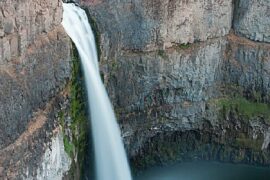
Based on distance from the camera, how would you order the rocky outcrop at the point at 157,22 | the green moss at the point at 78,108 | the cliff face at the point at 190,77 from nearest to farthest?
the green moss at the point at 78,108 < the rocky outcrop at the point at 157,22 < the cliff face at the point at 190,77

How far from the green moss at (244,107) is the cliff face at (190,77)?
4cm

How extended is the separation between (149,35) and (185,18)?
1.55 meters

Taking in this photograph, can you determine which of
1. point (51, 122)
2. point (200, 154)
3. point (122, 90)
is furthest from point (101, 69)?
point (200, 154)

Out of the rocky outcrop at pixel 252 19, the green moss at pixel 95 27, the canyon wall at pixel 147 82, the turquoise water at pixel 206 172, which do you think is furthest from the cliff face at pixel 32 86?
the rocky outcrop at pixel 252 19

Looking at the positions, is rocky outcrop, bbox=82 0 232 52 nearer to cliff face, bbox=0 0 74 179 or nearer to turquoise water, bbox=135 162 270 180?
cliff face, bbox=0 0 74 179

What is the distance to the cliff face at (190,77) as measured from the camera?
21.1 meters

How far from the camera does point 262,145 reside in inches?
941

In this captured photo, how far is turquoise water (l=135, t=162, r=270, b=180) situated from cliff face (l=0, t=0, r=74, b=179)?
19.2 feet

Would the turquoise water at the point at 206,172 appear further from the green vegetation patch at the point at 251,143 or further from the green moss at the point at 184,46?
the green moss at the point at 184,46

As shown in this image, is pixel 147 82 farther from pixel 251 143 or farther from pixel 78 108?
pixel 251 143

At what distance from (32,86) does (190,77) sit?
740 centimetres

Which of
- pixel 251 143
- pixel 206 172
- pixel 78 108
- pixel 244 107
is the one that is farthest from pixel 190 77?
pixel 78 108

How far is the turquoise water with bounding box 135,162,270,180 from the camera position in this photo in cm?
2347

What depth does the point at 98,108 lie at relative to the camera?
1970cm
